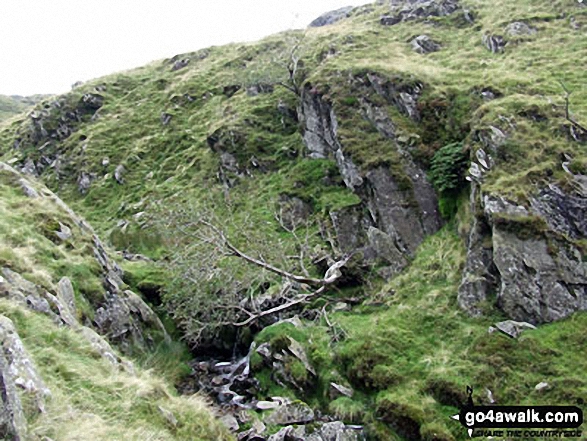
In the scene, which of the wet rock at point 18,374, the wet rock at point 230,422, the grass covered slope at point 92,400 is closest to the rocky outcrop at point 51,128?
the wet rock at point 230,422

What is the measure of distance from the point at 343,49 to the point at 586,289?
105ft

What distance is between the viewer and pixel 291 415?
14.5 m

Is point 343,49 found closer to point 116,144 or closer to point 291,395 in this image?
point 116,144

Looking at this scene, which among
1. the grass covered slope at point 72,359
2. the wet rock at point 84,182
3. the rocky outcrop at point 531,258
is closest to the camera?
the grass covered slope at point 72,359

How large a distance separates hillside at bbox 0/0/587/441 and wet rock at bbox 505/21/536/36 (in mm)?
185

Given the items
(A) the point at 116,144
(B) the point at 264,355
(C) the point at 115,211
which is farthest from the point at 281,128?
(B) the point at 264,355

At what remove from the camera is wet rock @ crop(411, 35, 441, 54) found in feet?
126

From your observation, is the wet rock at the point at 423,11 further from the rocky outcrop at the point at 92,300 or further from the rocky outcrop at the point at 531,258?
the rocky outcrop at the point at 92,300

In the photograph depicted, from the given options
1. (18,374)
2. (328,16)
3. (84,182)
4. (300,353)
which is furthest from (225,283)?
(328,16)

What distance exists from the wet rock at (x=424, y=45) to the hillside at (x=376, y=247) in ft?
0.65

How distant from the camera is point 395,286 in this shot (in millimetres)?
20438

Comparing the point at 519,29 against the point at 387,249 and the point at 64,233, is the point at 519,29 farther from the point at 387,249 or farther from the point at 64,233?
the point at 64,233

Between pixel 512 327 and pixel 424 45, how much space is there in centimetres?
3097

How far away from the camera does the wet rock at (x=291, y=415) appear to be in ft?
47.0
